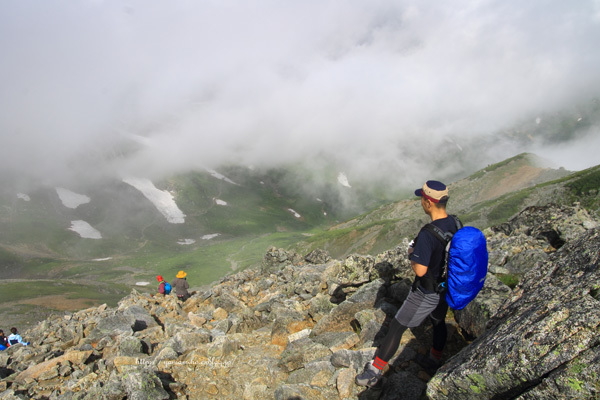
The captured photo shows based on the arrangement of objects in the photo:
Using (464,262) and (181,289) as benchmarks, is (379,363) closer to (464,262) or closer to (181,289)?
(464,262)

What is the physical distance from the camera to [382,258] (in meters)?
14.9

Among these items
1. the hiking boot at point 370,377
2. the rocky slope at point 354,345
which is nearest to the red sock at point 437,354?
the rocky slope at point 354,345

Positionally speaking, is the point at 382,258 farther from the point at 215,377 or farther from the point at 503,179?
the point at 503,179

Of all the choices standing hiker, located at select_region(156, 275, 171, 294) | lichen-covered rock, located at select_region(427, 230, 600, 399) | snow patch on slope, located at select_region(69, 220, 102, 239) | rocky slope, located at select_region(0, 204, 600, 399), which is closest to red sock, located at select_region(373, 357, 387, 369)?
rocky slope, located at select_region(0, 204, 600, 399)

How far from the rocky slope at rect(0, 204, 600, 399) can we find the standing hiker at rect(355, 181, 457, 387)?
693 mm

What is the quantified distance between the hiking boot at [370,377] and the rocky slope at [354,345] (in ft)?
0.65

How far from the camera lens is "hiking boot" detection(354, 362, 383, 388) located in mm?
7367

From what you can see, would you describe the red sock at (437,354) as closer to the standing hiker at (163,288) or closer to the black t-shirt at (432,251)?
the black t-shirt at (432,251)

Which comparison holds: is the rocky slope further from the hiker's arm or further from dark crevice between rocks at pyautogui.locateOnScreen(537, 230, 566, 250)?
the hiker's arm

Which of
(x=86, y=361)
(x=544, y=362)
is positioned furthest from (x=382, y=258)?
(x=86, y=361)

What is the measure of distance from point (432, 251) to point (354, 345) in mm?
4868

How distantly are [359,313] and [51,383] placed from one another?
466 inches

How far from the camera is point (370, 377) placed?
24.2 ft

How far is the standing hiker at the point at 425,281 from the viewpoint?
6.56 m
